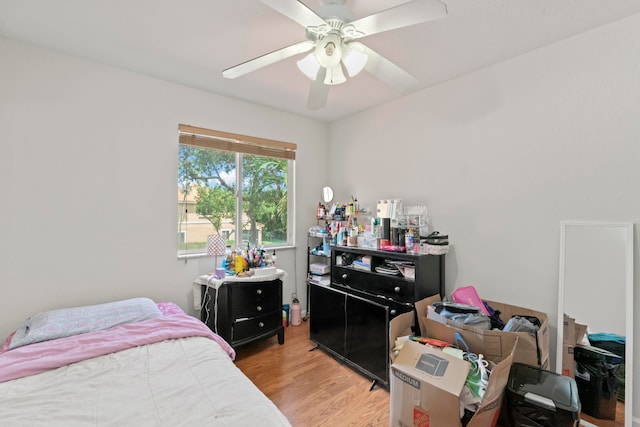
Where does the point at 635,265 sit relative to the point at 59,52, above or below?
below

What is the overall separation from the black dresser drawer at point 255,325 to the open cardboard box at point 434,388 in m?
1.33

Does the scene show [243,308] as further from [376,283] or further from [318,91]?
[318,91]

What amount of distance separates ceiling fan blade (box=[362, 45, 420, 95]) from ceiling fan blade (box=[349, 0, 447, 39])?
0.17 metres

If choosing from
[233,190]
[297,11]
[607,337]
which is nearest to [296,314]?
[233,190]

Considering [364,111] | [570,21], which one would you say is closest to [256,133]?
[364,111]

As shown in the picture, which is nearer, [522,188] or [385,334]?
[522,188]

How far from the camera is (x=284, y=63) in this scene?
2184 mm

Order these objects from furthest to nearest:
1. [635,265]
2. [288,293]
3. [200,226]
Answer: [288,293] → [200,226] → [635,265]

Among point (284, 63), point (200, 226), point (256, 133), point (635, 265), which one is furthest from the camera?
point (256, 133)

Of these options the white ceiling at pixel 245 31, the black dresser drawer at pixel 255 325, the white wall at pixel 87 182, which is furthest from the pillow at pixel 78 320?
the white ceiling at pixel 245 31

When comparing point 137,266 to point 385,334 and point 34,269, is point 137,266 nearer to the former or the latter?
point 34,269

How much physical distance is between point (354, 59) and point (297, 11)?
448 millimetres

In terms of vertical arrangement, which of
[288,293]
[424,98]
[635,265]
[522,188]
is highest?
[424,98]

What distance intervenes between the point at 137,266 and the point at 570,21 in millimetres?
3506
